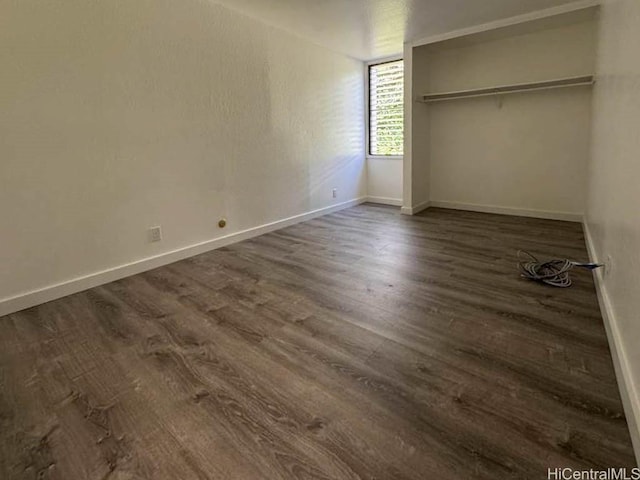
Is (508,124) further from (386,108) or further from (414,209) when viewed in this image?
(386,108)

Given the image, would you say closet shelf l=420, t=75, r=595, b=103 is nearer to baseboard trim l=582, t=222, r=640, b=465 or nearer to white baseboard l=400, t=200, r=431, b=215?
white baseboard l=400, t=200, r=431, b=215

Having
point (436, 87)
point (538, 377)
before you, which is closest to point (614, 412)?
point (538, 377)

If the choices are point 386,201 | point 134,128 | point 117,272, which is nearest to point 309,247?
point 117,272

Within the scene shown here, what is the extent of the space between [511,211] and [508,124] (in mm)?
1132

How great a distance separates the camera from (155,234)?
10.1ft

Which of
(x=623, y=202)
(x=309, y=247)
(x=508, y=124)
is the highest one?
(x=508, y=124)

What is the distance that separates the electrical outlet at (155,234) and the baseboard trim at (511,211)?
3.93m

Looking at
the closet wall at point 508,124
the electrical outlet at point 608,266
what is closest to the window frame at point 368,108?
the closet wall at point 508,124

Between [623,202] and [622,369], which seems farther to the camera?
[623,202]

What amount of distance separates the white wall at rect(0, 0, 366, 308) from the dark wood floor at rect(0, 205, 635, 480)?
0.50 meters

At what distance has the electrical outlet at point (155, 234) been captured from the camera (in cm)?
305

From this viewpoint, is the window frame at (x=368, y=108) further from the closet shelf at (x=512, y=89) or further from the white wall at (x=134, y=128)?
the white wall at (x=134, y=128)

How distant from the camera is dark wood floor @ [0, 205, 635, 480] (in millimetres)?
1193

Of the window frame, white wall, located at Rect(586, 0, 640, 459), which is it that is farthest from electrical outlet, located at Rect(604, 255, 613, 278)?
the window frame
